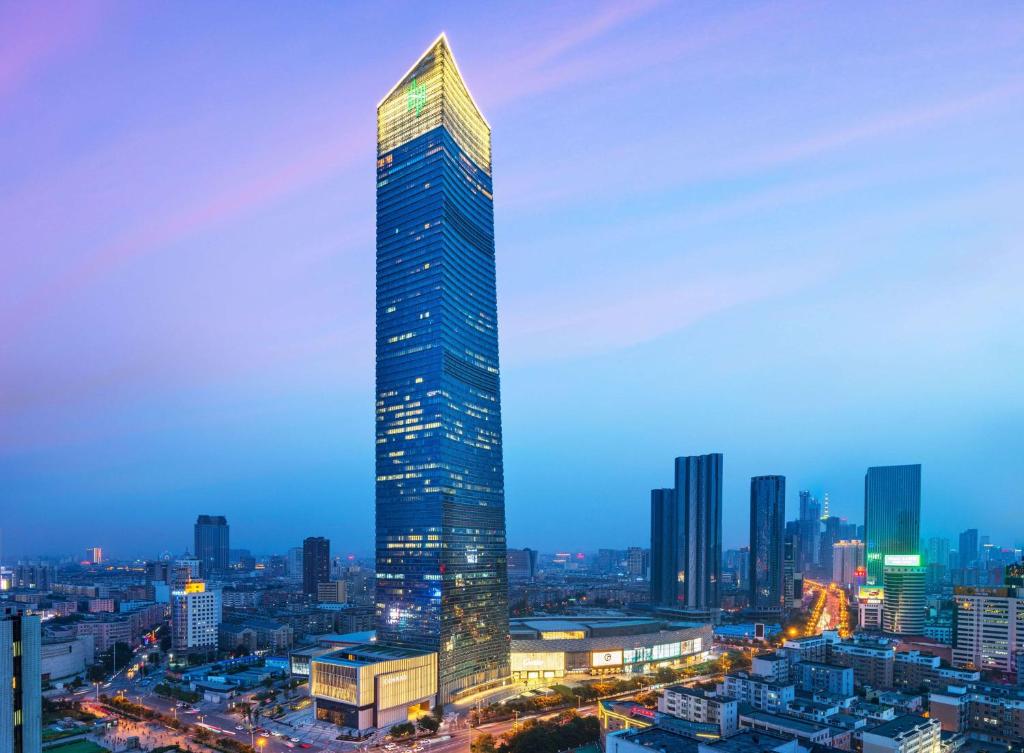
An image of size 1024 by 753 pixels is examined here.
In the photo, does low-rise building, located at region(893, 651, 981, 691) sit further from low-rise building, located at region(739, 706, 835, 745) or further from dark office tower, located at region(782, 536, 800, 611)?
dark office tower, located at region(782, 536, 800, 611)

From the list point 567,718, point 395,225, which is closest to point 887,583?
point 567,718

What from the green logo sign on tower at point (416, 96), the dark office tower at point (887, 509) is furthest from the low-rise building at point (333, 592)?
the dark office tower at point (887, 509)

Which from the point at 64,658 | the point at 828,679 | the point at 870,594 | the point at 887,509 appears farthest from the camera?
the point at 887,509

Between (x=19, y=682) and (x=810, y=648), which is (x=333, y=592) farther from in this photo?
(x=19, y=682)

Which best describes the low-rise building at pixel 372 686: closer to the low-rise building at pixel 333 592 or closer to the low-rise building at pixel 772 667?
the low-rise building at pixel 772 667

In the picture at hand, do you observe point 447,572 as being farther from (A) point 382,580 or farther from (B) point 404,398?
(B) point 404,398

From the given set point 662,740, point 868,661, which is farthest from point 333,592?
point 662,740

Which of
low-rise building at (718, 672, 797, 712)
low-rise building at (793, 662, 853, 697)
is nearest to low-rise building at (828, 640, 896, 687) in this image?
low-rise building at (793, 662, 853, 697)
